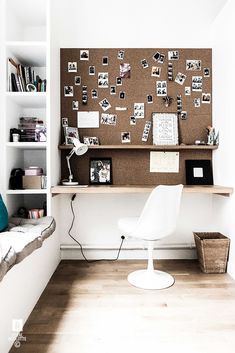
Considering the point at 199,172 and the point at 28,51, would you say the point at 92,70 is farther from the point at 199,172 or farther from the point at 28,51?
the point at 199,172

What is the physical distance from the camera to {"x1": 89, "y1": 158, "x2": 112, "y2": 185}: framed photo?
3.07 meters

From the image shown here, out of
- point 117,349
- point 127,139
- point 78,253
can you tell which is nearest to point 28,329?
point 117,349

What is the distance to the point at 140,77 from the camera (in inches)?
121

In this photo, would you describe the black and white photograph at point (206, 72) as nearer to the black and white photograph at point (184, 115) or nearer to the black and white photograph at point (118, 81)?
the black and white photograph at point (184, 115)

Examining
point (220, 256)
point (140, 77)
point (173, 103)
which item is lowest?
point (220, 256)

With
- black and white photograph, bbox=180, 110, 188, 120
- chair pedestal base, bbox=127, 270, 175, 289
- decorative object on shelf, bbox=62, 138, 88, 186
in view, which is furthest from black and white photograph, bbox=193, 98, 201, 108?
chair pedestal base, bbox=127, 270, 175, 289

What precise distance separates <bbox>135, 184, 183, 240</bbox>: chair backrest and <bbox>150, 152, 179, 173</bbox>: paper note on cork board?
741mm

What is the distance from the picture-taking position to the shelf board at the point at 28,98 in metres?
2.50

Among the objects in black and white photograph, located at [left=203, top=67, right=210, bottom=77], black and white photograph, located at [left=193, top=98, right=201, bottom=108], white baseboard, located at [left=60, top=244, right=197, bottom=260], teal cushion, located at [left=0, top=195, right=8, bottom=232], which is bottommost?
white baseboard, located at [left=60, top=244, right=197, bottom=260]

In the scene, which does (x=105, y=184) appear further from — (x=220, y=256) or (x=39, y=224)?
(x=220, y=256)

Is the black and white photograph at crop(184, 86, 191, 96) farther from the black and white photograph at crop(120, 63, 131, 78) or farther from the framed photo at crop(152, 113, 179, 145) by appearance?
the black and white photograph at crop(120, 63, 131, 78)

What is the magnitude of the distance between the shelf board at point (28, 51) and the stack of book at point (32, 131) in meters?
0.61

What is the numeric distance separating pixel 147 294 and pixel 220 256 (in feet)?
2.85

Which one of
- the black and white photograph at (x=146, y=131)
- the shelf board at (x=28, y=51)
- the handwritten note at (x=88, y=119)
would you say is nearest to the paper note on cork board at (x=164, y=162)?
the black and white photograph at (x=146, y=131)
